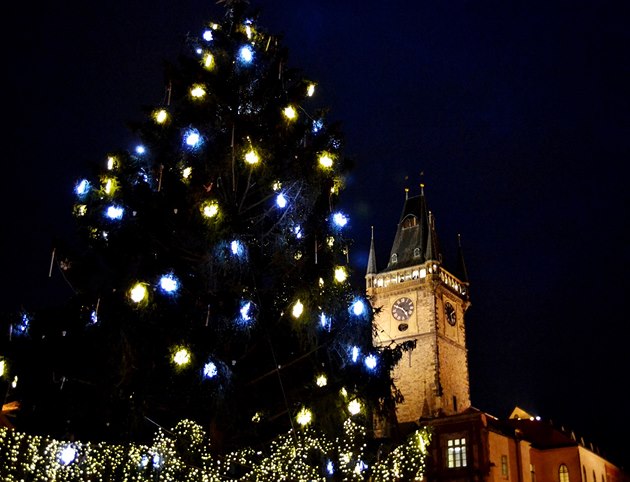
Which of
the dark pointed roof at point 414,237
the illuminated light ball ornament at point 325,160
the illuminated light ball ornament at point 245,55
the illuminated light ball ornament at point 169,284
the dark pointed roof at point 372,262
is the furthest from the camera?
the dark pointed roof at point 372,262

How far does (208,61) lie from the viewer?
60.1 ft

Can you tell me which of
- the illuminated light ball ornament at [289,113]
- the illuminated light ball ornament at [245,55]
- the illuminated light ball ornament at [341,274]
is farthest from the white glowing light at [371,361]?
the illuminated light ball ornament at [245,55]

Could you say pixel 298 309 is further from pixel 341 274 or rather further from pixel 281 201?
pixel 281 201

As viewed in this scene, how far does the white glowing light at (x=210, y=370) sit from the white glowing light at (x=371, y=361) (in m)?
3.62

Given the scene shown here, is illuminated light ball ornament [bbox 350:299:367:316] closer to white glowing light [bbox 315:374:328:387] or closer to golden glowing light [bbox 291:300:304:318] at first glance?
golden glowing light [bbox 291:300:304:318]

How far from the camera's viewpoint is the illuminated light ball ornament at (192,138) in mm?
17000

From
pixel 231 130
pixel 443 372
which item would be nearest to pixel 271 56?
pixel 231 130

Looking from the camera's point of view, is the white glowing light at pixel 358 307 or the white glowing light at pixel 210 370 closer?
the white glowing light at pixel 210 370

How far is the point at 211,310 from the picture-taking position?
15625mm

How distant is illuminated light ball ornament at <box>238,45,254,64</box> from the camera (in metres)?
18.5

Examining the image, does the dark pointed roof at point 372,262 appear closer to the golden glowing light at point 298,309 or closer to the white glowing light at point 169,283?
the golden glowing light at point 298,309

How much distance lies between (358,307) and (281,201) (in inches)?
128

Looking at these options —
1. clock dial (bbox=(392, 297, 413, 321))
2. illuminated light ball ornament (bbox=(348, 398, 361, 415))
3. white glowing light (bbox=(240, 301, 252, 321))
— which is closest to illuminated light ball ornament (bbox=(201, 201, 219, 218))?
white glowing light (bbox=(240, 301, 252, 321))

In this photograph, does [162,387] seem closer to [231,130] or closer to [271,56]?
[231,130]
